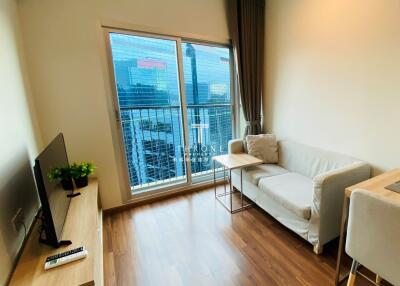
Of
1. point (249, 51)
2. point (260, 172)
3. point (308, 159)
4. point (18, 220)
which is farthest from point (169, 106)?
point (18, 220)

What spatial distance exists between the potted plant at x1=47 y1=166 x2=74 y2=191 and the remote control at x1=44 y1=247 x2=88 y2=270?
44cm

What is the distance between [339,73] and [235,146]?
136cm

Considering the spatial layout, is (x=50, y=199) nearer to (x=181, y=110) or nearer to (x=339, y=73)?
(x=181, y=110)

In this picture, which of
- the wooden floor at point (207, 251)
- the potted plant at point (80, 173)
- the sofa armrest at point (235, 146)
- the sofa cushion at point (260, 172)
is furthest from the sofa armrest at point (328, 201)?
the potted plant at point (80, 173)

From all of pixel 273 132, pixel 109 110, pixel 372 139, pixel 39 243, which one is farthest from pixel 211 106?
pixel 39 243

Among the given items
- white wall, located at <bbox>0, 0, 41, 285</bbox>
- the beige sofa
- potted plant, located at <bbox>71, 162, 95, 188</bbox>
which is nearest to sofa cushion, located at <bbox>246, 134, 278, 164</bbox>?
the beige sofa

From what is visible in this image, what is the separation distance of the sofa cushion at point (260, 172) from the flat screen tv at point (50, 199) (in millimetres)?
1793

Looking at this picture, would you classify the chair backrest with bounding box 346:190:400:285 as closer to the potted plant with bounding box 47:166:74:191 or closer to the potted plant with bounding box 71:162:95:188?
the potted plant with bounding box 47:166:74:191

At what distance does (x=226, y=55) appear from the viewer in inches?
119

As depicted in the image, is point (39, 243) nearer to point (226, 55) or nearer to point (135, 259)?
point (135, 259)

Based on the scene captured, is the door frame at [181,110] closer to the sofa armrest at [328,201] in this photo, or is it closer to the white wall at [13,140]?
the white wall at [13,140]

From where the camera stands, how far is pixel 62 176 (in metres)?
1.62

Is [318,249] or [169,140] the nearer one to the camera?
[318,249]

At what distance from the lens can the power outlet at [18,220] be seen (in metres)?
1.20
